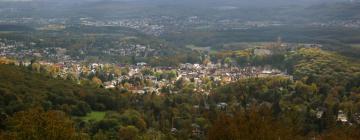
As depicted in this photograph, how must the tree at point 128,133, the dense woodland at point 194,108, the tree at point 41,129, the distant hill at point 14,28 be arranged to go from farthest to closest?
the distant hill at point 14,28, the tree at point 128,133, the dense woodland at point 194,108, the tree at point 41,129

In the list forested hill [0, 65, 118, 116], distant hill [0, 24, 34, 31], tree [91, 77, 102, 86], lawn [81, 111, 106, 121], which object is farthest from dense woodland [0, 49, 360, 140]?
distant hill [0, 24, 34, 31]

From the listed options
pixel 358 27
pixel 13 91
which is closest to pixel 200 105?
pixel 13 91

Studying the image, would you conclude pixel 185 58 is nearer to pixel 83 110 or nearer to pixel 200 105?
pixel 200 105

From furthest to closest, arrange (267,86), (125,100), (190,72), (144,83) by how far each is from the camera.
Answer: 1. (190,72)
2. (144,83)
3. (267,86)
4. (125,100)

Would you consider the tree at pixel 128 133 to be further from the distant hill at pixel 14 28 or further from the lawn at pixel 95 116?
the distant hill at pixel 14 28

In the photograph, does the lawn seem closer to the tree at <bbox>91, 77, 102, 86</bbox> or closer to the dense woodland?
the dense woodland

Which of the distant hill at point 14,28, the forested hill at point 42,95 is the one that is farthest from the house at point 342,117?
the distant hill at point 14,28

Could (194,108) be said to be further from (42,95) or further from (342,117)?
(42,95)

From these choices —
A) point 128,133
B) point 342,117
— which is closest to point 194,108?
point 342,117
